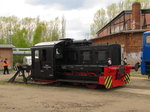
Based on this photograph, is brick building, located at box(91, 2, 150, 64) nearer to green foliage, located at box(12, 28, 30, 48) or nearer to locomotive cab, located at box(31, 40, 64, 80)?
locomotive cab, located at box(31, 40, 64, 80)

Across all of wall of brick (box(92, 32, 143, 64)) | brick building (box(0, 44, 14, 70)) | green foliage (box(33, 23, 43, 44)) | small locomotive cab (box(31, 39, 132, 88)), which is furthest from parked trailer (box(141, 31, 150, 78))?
green foliage (box(33, 23, 43, 44))

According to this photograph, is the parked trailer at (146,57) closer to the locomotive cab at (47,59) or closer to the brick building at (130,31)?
the brick building at (130,31)

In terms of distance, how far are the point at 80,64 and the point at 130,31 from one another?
10603 mm

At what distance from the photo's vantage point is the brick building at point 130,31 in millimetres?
22203

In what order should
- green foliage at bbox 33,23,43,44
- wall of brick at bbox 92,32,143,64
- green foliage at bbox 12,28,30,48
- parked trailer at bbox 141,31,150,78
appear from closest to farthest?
parked trailer at bbox 141,31,150,78
wall of brick at bbox 92,32,143,64
green foliage at bbox 33,23,43,44
green foliage at bbox 12,28,30,48

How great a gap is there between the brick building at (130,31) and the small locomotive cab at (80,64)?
4.72 meters

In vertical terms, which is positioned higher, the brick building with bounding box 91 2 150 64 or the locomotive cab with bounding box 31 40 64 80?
the brick building with bounding box 91 2 150 64

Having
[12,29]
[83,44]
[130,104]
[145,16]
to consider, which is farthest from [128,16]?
[12,29]

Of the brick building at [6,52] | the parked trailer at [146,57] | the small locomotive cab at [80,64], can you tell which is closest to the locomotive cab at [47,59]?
the small locomotive cab at [80,64]

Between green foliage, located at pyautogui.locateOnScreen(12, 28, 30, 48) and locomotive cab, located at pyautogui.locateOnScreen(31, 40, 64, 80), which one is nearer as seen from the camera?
locomotive cab, located at pyautogui.locateOnScreen(31, 40, 64, 80)

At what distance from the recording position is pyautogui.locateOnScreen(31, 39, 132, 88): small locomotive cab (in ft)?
39.2

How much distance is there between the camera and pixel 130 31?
22031mm

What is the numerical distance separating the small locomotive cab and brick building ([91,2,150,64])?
186 inches

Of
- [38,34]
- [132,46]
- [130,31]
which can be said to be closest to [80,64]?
[130,31]
